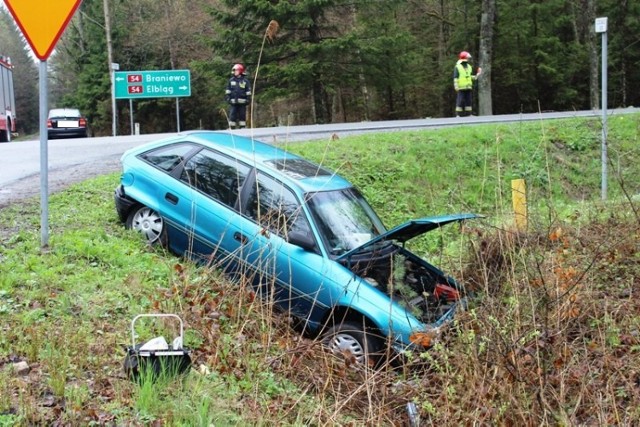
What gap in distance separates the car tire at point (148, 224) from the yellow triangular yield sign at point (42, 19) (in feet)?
6.84

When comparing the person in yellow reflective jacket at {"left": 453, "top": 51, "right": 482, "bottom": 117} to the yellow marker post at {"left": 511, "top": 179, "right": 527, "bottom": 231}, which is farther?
the person in yellow reflective jacket at {"left": 453, "top": 51, "right": 482, "bottom": 117}

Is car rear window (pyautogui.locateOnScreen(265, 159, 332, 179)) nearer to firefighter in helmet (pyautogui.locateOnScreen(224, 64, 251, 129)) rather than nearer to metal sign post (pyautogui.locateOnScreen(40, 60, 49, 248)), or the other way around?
metal sign post (pyautogui.locateOnScreen(40, 60, 49, 248))

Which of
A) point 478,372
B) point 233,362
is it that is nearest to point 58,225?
point 233,362

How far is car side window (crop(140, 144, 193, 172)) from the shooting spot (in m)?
7.29

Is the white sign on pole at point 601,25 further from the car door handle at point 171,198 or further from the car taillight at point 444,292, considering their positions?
the car door handle at point 171,198

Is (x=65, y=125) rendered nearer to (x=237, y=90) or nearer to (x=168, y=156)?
(x=237, y=90)

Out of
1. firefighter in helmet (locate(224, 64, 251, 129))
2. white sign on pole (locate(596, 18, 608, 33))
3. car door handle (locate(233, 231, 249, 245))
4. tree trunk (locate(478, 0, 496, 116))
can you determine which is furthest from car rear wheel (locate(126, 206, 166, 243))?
tree trunk (locate(478, 0, 496, 116))

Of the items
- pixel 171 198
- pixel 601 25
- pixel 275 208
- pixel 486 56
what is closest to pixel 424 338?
pixel 275 208

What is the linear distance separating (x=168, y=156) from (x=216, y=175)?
2.56ft

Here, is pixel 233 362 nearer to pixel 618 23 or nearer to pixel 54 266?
pixel 54 266

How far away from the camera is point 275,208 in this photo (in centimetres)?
634

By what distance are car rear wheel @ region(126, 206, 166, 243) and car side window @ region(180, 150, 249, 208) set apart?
537 mm

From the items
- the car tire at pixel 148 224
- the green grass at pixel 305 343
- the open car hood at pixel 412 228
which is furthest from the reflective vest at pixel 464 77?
the open car hood at pixel 412 228

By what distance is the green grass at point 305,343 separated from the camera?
3.92 m
